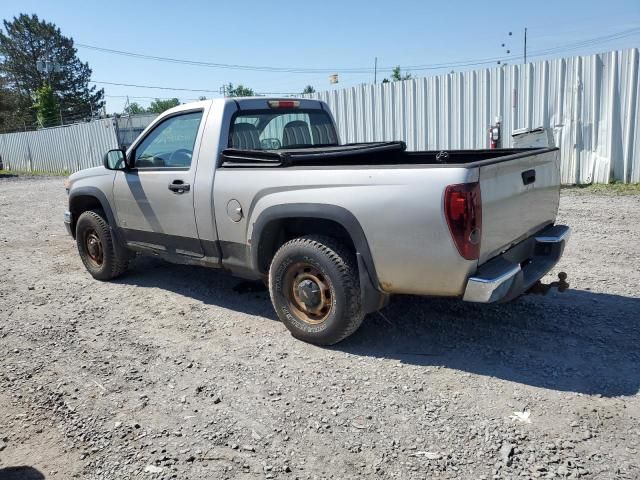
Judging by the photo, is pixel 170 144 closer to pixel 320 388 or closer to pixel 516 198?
pixel 320 388

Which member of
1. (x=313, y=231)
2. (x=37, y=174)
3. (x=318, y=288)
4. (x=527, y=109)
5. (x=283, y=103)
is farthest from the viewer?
(x=37, y=174)

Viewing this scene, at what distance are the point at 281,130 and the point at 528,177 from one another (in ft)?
8.01

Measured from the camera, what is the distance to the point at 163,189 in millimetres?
4980

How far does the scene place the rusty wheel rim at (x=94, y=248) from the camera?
20.2 ft

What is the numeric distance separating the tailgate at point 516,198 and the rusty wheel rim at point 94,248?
4.44m

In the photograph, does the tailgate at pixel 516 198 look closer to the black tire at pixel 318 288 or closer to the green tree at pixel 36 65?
the black tire at pixel 318 288

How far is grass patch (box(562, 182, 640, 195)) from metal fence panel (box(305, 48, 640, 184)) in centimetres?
13

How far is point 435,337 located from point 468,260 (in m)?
1.08

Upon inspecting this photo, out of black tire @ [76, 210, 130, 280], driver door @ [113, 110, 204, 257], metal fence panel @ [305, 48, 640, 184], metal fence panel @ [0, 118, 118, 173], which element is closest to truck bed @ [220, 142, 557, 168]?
driver door @ [113, 110, 204, 257]

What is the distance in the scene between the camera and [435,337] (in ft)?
13.8

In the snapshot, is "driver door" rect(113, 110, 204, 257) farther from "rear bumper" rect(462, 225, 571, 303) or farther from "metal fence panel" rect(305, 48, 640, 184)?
"metal fence panel" rect(305, 48, 640, 184)

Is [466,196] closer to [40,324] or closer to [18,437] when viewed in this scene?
[18,437]

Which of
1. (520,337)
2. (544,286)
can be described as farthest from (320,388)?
(544,286)

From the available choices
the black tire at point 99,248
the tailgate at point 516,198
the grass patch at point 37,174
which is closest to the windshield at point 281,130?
the black tire at point 99,248
